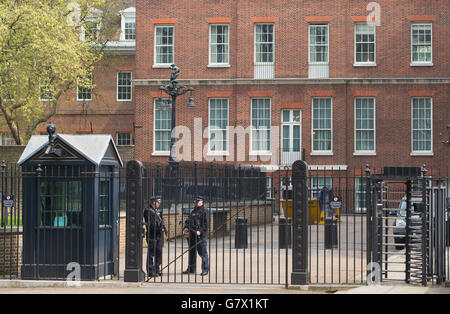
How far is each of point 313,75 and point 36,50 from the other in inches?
537

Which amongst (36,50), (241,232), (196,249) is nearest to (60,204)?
(196,249)

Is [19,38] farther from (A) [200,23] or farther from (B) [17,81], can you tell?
(A) [200,23]

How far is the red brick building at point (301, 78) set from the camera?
3850 cm

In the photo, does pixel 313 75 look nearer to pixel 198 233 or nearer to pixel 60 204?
pixel 198 233

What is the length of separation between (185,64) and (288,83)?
17.8 feet

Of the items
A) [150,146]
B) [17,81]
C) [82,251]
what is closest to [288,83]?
[150,146]

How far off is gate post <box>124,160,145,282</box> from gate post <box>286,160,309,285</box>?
2.84m

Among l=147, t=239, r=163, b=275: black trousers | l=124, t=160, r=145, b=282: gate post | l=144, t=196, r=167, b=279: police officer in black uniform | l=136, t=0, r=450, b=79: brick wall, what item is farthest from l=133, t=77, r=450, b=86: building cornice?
l=124, t=160, r=145, b=282: gate post

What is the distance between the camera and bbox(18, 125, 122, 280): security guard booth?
1439cm

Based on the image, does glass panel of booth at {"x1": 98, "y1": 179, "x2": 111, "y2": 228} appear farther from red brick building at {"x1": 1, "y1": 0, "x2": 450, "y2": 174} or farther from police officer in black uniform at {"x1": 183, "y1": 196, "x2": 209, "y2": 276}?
red brick building at {"x1": 1, "y1": 0, "x2": 450, "y2": 174}

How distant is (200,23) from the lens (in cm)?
3962

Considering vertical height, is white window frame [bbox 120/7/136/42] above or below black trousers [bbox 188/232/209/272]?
above

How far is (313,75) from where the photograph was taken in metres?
39.0

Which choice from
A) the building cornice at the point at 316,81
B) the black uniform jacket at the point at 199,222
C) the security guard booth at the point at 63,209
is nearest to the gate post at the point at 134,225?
the security guard booth at the point at 63,209
